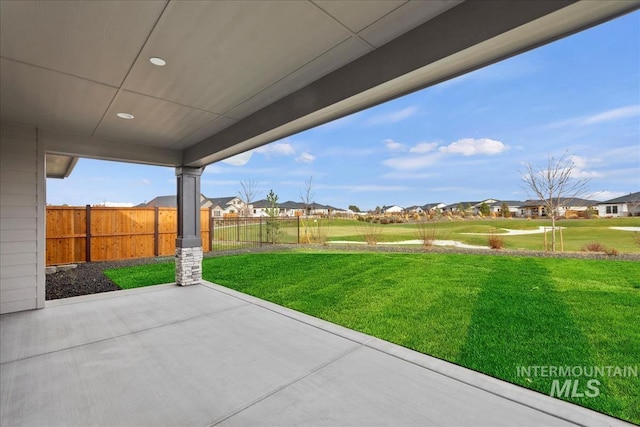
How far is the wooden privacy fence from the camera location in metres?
7.21

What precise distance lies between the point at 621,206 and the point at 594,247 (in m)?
1.14

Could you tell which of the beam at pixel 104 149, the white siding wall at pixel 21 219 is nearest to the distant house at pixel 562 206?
the beam at pixel 104 149

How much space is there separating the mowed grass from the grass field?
1158 mm

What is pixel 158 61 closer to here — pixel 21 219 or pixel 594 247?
pixel 21 219

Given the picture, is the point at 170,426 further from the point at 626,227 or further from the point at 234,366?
the point at 626,227

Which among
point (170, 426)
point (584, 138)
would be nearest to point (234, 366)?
point (170, 426)

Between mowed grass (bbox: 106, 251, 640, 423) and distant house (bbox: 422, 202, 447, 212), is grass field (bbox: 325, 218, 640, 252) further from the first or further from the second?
mowed grass (bbox: 106, 251, 640, 423)

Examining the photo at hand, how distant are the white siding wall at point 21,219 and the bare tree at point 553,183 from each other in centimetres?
1067

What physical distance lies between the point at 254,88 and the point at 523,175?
8274mm

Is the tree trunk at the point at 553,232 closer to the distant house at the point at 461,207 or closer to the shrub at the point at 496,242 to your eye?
the shrub at the point at 496,242

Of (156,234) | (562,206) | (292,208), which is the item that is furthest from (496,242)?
(156,234)

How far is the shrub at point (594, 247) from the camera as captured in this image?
6.88 m

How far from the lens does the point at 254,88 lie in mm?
2744

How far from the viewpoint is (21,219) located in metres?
3.91
